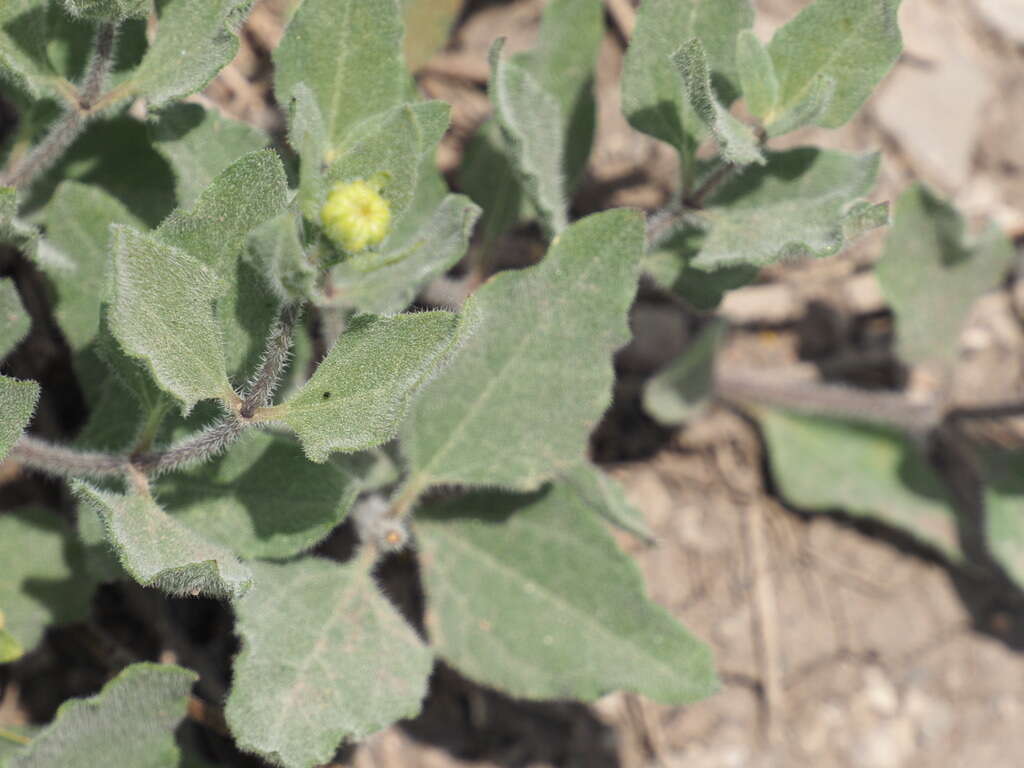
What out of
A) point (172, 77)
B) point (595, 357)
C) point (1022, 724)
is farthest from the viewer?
point (1022, 724)

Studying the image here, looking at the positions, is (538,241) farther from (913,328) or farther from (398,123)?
(398,123)

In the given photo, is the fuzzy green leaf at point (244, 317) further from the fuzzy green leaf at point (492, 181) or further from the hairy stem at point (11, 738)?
the fuzzy green leaf at point (492, 181)

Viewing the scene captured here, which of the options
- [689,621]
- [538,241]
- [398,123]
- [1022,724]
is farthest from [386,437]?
[1022,724]

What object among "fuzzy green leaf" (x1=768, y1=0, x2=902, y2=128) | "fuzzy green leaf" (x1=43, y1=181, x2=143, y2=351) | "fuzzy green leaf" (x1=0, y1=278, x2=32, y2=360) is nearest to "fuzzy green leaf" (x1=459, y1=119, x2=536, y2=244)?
"fuzzy green leaf" (x1=768, y1=0, x2=902, y2=128)

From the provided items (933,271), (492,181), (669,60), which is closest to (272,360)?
(669,60)

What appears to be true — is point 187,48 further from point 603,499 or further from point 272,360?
point 603,499

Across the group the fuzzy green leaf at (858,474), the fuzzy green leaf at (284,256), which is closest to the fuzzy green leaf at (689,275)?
the fuzzy green leaf at (284,256)
